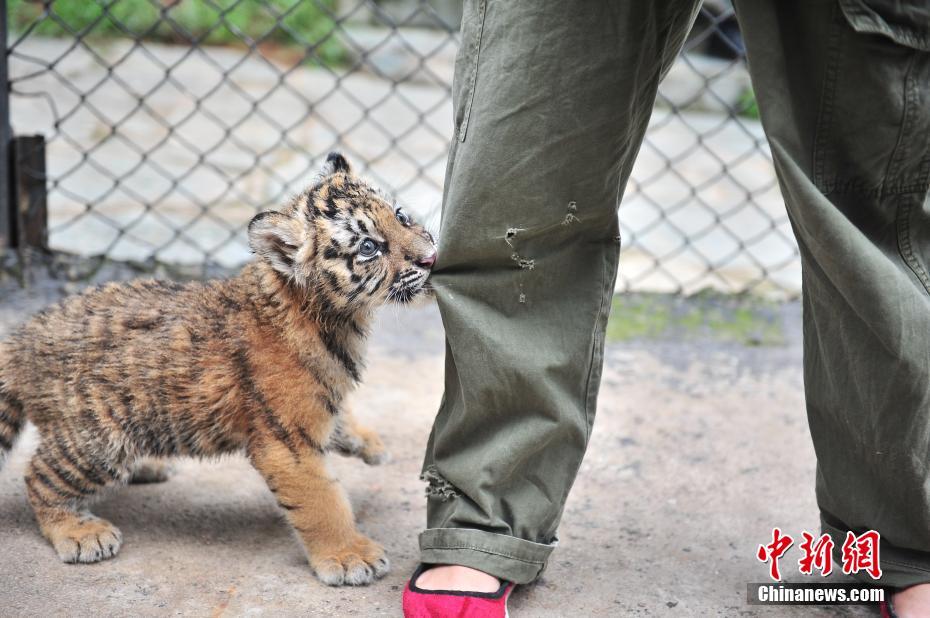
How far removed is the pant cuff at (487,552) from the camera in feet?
7.65

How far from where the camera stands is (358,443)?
3.10m

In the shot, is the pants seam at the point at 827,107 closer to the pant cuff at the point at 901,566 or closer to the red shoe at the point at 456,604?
the pant cuff at the point at 901,566

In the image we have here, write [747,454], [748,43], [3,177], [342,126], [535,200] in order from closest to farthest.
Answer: [748,43] < [535,200] < [747,454] < [3,177] < [342,126]

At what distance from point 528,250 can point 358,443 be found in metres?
Answer: 1.13

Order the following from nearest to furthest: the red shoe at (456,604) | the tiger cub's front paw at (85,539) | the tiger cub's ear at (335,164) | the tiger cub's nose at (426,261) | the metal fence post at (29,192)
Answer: the red shoe at (456,604)
the tiger cub's front paw at (85,539)
the tiger cub's nose at (426,261)
the tiger cub's ear at (335,164)
the metal fence post at (29,192)

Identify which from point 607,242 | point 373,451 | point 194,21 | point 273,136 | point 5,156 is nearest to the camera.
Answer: point 607,242

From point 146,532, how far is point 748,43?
6.60ft

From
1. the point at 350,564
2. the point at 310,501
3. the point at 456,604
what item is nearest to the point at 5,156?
the point at 310,501

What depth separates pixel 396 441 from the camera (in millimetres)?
3354

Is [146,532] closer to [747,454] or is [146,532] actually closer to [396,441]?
[396,441]

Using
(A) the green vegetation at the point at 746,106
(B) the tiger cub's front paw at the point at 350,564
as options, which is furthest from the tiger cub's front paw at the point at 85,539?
(A) the green vegetation at the point at 746,106

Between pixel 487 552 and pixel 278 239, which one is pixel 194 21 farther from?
pixel 487 552

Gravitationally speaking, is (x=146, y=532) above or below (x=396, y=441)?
below

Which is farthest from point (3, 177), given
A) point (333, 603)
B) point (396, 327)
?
point (333, 603)
